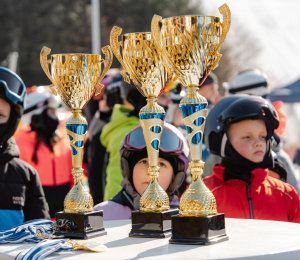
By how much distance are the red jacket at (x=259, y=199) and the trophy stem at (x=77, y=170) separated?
117cm

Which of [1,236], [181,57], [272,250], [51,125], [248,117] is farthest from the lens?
[51,125]

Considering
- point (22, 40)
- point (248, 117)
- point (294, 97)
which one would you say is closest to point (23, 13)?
point (22, 40)

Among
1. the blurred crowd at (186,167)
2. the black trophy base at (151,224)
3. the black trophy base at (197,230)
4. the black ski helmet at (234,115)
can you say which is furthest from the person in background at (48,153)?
the black trophy base at (197,230)

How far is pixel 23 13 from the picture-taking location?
82.9 feet

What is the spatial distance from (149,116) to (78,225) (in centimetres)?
53

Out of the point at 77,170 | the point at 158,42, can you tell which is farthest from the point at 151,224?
the point at 158,42

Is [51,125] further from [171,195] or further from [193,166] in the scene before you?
[193,166]

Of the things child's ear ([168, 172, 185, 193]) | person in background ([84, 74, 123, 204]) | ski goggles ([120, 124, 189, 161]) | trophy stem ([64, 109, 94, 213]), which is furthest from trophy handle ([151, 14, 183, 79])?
person in background ([84, 74, 123, 204])

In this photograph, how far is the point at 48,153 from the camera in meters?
4.84

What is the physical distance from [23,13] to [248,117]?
2422 cm

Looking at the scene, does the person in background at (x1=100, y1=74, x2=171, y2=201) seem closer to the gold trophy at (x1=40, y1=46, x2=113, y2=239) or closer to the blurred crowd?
the blurred crowd

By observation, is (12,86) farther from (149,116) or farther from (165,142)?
(149,116)

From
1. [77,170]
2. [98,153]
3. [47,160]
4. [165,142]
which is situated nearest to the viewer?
[77,170]

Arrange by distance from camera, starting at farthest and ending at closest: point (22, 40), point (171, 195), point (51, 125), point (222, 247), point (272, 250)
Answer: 1. point (22, 40)
2. point (51, 125)
3. point (171, 195)
4. point (222, 247)
5. point (272, 250)
